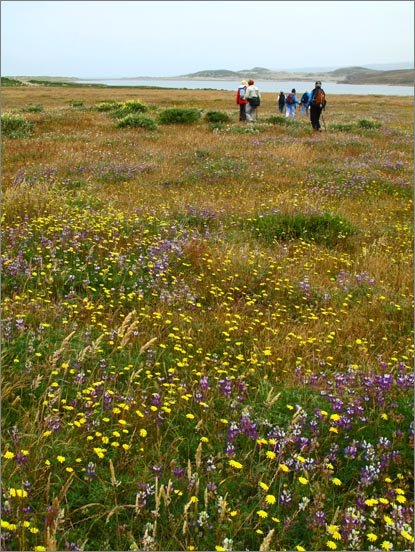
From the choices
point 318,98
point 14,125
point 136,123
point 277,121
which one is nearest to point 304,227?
point 136,123

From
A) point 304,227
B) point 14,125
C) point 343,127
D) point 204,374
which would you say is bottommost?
point 204,374

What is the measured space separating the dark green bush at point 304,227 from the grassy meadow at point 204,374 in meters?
0.04

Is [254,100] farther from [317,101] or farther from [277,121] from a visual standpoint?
[317,101]

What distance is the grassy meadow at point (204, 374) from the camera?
2.78m

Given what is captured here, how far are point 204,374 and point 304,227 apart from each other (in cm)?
539

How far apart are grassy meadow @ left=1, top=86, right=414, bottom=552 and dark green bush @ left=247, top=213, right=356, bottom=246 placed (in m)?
0.04

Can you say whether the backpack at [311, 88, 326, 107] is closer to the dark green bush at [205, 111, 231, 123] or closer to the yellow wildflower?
the dark green bush at [205, 111, 231, 123]

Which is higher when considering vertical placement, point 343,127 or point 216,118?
point 216,118

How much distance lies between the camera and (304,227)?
8969 millimetres

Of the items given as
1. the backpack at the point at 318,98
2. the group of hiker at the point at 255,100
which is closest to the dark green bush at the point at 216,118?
the group of hiker at the point at 255,100

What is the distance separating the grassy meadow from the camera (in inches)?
109

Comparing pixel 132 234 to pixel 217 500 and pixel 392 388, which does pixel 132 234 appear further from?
pixel 217 500

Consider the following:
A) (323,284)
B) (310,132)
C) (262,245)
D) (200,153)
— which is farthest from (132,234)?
(310,132)

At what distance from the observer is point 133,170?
12984mm
